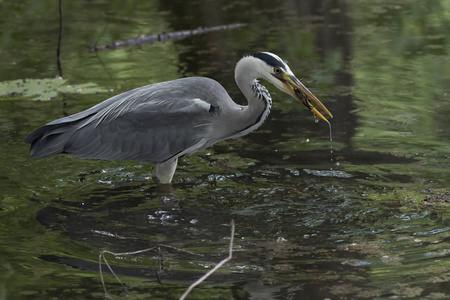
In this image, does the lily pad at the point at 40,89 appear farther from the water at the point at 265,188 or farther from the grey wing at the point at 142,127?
the grey wing at the point at 142,127

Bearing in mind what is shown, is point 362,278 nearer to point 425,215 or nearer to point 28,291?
point 425,215

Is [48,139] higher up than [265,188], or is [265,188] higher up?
[48,139]

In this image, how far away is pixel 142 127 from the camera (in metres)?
6.32

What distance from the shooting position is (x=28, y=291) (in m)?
4.34

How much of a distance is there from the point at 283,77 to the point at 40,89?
3.76m

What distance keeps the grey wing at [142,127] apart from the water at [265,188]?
0.31 meters

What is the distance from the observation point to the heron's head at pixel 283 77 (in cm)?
584

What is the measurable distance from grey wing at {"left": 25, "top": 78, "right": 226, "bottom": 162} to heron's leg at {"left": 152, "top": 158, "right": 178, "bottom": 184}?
6 cm

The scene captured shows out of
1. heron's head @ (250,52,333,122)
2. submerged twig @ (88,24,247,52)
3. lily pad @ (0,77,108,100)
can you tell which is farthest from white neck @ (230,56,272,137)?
submerged twig @ (88,24,247,52)

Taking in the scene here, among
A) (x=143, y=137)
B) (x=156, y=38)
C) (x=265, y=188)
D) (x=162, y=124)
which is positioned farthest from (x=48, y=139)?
(x=156, y=38)

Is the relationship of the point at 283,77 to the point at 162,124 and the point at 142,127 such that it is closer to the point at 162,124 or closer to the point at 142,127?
the point at 162,124

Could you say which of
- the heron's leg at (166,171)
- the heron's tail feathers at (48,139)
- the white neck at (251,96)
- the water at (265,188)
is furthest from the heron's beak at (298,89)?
the heron's tail feathers at (48,139)

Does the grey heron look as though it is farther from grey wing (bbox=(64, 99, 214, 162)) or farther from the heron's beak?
the heron's beak

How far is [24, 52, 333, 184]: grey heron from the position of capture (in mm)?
6133
